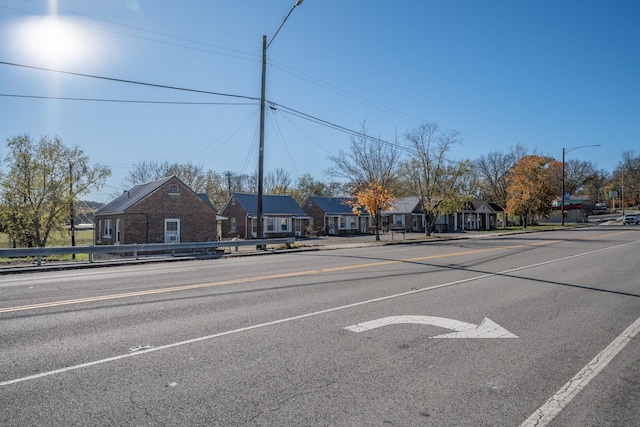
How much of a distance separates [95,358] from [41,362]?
1.88ft

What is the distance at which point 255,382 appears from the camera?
4.03 meters

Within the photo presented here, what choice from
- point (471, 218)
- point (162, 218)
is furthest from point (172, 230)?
point (471, 218)

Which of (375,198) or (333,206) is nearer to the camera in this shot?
(375,198)

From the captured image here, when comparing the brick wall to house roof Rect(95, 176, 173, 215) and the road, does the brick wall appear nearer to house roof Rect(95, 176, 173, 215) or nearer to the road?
house roof Rect(95, 176, 173, 215)

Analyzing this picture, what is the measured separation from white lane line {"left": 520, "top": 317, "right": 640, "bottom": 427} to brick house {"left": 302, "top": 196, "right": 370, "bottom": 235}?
143 feet

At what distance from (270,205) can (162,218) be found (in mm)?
16899

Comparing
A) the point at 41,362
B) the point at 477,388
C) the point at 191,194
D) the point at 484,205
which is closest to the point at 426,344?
the point at 477,388

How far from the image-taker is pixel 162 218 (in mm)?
28344

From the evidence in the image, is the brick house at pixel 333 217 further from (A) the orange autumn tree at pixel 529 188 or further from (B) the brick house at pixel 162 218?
(A) the orange autumn tree at pixel 529 188

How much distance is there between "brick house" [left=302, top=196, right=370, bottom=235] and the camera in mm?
49925

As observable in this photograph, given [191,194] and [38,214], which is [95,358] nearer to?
[191,194]

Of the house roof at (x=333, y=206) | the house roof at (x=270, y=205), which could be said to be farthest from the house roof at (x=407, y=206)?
the house roof at (x=270, y=205)

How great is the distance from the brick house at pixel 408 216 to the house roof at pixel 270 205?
15.5 meters

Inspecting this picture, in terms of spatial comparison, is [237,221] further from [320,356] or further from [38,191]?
[320,356]
